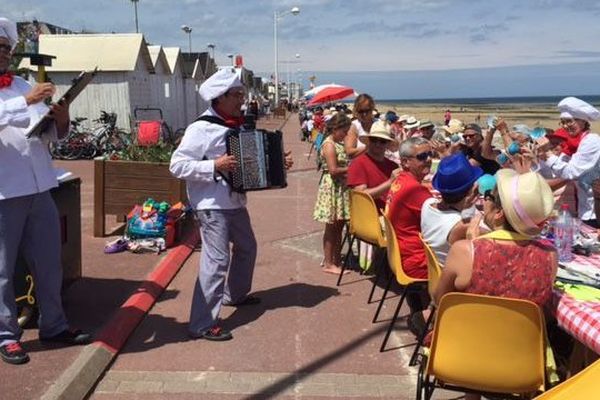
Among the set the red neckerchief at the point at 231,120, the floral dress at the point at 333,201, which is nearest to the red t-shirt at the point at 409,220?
the red neckerchief at the point at 231,120

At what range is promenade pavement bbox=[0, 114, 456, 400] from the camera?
399cm

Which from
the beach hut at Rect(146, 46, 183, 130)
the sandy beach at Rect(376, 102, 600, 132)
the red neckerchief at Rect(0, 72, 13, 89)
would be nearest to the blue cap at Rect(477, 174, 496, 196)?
the red neckerchief at Rect(0, 72, 13, 89)

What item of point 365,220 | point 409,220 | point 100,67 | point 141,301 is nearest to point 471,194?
point 409,220

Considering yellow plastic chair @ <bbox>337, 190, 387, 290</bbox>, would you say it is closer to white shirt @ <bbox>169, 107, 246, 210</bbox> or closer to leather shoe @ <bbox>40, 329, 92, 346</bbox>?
white shirt @ <bbox>169, 107, 246, 210</bbox>

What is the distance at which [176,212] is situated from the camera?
24.7 ft

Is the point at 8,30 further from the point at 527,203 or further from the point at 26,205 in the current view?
the point at 527,203

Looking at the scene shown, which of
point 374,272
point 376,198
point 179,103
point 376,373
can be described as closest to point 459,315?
point 376,373

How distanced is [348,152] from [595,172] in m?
2.34

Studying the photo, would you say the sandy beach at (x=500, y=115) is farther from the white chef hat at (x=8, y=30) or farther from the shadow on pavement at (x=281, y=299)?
the white chef hat at (x=8, y=30)

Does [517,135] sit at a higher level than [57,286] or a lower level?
higher

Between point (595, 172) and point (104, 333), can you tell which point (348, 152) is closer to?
point (595, 172)

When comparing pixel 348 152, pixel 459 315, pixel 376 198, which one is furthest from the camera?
pixel 348 152

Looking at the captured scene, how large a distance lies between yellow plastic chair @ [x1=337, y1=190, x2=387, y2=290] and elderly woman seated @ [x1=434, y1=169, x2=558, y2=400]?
247 centimetres

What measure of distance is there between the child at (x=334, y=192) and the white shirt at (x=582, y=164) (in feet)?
6.57
